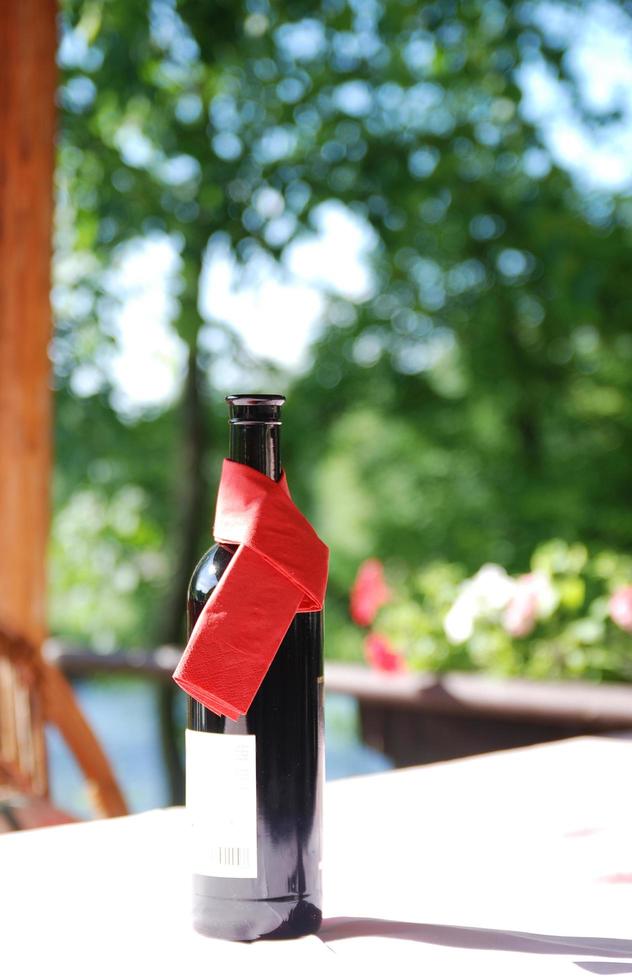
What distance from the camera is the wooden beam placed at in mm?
2404

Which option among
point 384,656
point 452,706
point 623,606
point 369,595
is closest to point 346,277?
point 369,595

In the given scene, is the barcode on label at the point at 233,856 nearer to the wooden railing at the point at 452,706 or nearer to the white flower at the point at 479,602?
the wooden railing at the point at 452,706

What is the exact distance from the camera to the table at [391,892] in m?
0.67

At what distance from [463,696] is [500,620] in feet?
1.29

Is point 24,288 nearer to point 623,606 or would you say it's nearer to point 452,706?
point 452,706

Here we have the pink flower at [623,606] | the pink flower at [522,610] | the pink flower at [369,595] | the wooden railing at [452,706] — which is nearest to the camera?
the wooden railing at [452,706]

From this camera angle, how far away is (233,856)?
2.26ft

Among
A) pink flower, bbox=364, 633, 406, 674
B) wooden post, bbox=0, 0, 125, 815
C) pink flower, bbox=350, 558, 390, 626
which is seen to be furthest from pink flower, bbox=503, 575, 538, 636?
wooden post, bbox=0, 0, 125, 815

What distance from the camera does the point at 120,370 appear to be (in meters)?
4.28

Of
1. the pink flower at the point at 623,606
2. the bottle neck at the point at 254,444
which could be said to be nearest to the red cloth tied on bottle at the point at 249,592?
the bottle neck at the point at 254,444

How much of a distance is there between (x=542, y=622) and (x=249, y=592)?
6.03 ft

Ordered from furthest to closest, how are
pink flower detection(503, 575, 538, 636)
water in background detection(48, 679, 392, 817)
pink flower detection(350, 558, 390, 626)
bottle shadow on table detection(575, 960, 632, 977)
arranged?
water in background detection(48, 679, 392, 817) < pink flower detection(350, 558, 390, 626) < pink flower detection(503, 575, 538, 636) < bottle shadow on table detection(575, 960, 632, 977)

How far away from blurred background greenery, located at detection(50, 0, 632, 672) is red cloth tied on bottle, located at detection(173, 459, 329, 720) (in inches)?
89.3

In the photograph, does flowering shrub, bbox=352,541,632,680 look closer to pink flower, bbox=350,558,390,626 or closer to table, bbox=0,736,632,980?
pink flower, bbox=350,558,390,626
